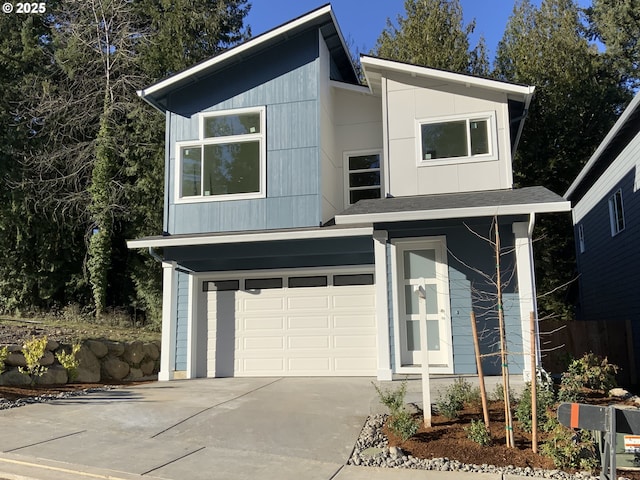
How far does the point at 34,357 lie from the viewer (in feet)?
28.1

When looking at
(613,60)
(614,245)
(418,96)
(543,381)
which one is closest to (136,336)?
(418,96)

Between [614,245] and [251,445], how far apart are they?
11.4 metres

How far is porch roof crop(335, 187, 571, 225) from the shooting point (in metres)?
8.09

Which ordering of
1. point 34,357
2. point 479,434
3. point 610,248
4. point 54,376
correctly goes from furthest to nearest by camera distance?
point 610,248
point 54,376
point 34,357
point 479,434

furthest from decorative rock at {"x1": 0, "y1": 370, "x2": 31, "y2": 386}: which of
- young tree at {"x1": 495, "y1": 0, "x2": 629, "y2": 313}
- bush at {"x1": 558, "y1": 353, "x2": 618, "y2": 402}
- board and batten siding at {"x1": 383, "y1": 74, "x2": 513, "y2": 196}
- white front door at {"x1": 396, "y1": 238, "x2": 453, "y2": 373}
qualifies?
young tree at {"x1": 495, "y1": 0, "x2": 629, "y2": 313}

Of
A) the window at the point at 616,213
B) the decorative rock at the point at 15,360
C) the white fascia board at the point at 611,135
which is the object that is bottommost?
the decorative rock at the point at 15,360

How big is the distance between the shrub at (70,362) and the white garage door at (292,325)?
2.56m

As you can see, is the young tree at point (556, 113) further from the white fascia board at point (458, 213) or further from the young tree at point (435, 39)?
the white fascia board at point (458, 213)

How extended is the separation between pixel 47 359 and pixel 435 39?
16536 millimetres

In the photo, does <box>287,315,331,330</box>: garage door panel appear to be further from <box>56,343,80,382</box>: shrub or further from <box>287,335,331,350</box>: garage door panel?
<box>56,343,80,382</box>: shrub

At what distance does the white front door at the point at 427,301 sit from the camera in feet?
29.9

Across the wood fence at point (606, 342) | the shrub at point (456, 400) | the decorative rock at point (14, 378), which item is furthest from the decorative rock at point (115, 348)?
the wood fence at point (606, 342)

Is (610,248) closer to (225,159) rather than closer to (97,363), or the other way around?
(225,159)

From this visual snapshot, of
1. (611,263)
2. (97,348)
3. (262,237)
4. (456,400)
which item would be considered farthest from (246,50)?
(611,263)
